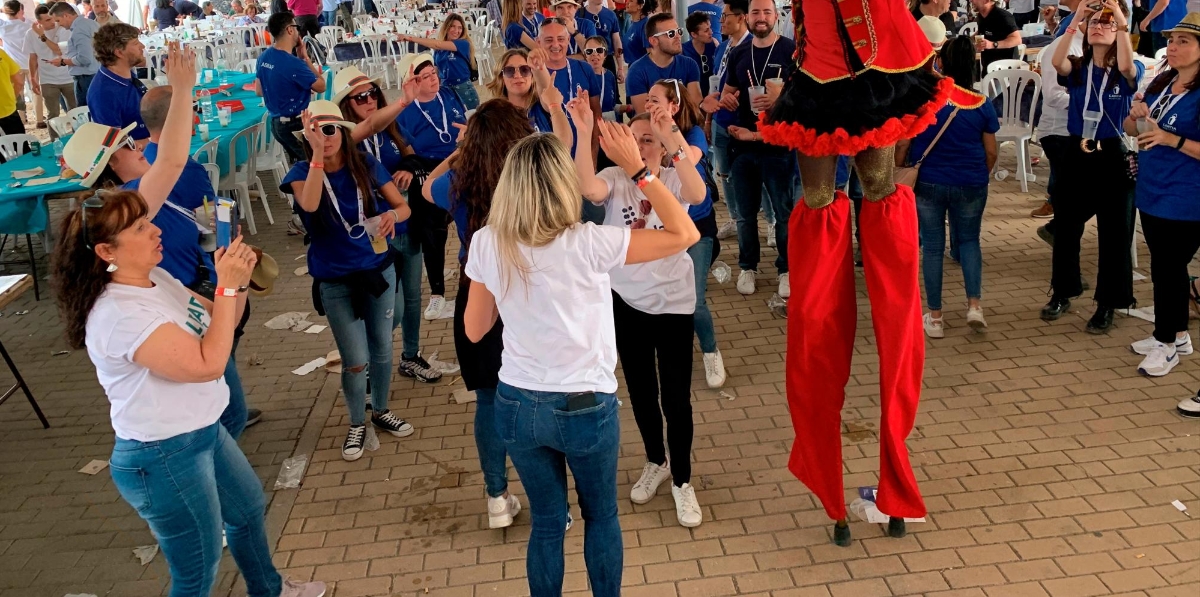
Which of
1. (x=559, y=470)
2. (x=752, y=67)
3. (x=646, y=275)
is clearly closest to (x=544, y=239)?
(x=559, y=470)

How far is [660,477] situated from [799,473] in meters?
0.70

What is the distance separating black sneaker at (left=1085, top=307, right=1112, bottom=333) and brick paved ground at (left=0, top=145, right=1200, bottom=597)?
0.10 meters

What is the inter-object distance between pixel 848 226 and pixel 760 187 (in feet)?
9.19

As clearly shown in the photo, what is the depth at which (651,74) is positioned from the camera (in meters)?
6.61

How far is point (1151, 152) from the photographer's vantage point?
15.9 ft

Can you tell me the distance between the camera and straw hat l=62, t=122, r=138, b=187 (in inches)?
149

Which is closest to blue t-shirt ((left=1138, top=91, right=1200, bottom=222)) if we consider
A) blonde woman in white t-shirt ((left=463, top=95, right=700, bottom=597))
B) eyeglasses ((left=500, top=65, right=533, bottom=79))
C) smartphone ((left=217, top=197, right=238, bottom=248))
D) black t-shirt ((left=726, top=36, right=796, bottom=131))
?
black t-shirt ((left=726, top=36, right=796, bottom=131))

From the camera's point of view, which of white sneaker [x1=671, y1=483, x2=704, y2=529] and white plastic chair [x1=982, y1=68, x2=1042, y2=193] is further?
white plastic chair [x1=982, y1=68, x2=1042, y2=193]

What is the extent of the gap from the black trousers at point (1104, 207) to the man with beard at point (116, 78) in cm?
666

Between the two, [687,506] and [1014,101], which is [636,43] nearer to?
[1014,101]

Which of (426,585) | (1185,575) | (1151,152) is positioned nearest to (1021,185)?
(1151,152)

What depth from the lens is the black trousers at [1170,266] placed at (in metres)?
4.81

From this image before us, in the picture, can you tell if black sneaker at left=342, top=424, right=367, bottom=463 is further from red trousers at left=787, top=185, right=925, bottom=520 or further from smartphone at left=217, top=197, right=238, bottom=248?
red trousers at left=787, top=185, right=925, bottom=520

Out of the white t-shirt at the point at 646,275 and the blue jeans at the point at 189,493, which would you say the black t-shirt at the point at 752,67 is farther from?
the blue jeans at the point at 189,493
